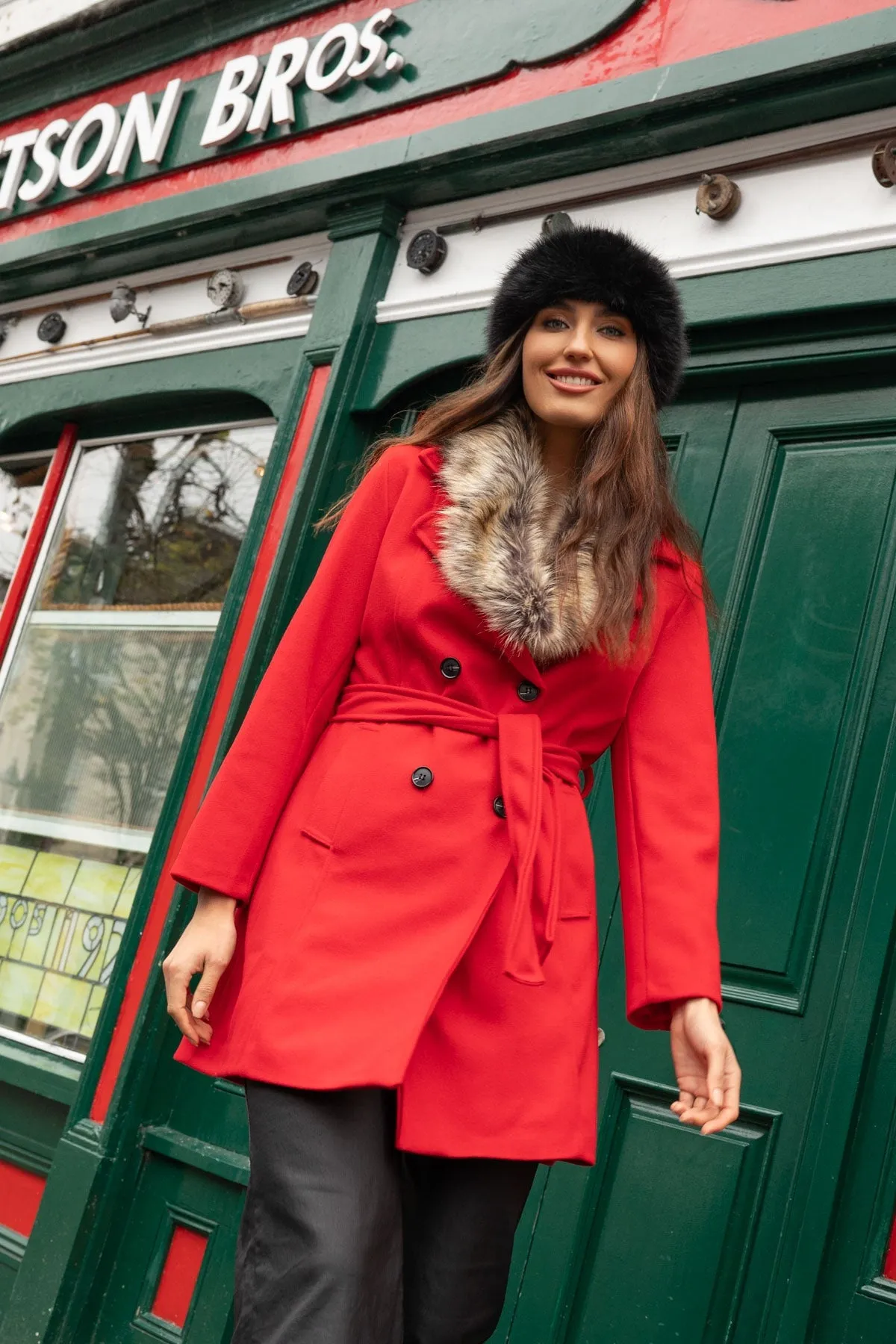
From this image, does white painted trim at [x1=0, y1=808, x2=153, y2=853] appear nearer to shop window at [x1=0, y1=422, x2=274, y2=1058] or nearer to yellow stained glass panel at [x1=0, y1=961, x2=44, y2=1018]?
shop window at [x1=0, y1=422, x2=274, y2=1058]

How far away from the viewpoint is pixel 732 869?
10.4 ft

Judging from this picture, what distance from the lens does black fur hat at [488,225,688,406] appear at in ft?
7.62

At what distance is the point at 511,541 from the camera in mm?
2164

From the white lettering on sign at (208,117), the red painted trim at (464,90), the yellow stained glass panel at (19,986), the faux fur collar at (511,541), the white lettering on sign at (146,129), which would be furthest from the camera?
the white lettering on sign at (146,129)

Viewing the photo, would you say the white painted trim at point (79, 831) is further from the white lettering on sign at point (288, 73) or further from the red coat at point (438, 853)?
the red coat at point (438, 853)

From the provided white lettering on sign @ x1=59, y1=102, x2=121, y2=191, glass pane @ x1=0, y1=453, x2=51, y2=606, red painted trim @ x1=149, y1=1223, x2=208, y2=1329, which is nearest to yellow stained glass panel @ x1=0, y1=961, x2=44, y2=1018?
red painted trim @ x1=149, y1=1223, x2=208, y2=1329

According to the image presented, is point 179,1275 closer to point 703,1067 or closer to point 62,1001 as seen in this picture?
point 62,1001

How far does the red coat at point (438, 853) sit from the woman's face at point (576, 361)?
25cm

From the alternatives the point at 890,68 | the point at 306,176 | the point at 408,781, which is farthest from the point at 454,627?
the point at 306,176

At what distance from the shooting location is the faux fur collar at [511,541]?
2.09 meters

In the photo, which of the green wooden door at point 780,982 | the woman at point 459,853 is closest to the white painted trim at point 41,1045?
the green wooden door at point 780,982

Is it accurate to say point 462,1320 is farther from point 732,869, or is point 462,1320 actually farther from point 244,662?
point 244,662

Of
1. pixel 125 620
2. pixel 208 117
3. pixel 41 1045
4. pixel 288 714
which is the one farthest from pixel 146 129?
pixel 288 714

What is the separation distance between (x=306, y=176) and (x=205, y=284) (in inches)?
25.3
